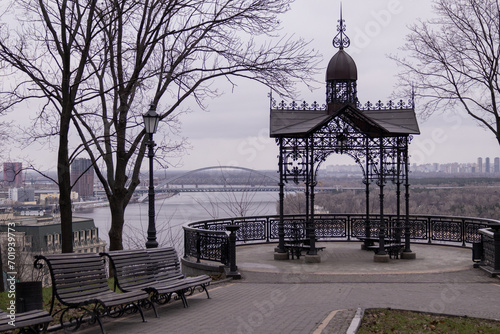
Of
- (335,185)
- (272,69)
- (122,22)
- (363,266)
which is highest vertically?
(122,22)

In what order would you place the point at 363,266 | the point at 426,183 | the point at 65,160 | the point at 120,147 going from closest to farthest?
the point at 65,160
the point at 363,266
the point at 120,147
the point at 426,183

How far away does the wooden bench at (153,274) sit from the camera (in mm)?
9078

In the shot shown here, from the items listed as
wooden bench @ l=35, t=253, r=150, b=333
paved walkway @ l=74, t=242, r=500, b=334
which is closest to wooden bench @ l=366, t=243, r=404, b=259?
paved walkway @ l=74, t=242, r=500, b=334

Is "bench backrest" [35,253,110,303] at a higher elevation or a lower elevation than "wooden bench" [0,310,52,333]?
higher

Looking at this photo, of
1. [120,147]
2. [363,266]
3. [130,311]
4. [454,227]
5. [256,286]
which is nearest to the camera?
[130,311]

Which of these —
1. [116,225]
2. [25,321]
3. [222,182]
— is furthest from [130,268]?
[222,182]

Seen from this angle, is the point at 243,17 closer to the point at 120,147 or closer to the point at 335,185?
the point at 120,147

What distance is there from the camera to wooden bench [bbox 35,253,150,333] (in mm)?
7641

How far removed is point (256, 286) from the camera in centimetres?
1231

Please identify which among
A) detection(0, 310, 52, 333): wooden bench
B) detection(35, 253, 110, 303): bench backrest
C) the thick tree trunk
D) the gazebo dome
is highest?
the gazebo dome

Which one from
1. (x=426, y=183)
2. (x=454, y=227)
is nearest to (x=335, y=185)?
(x=426, y=183)

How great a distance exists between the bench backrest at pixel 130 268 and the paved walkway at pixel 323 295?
57cm

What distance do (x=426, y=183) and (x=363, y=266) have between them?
1387 centimetres

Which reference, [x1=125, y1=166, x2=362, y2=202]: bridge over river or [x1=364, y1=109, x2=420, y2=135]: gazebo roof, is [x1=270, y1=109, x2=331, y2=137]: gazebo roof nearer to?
[x1=364, y1=109, x2=420, y2=135]: gazebo roof
